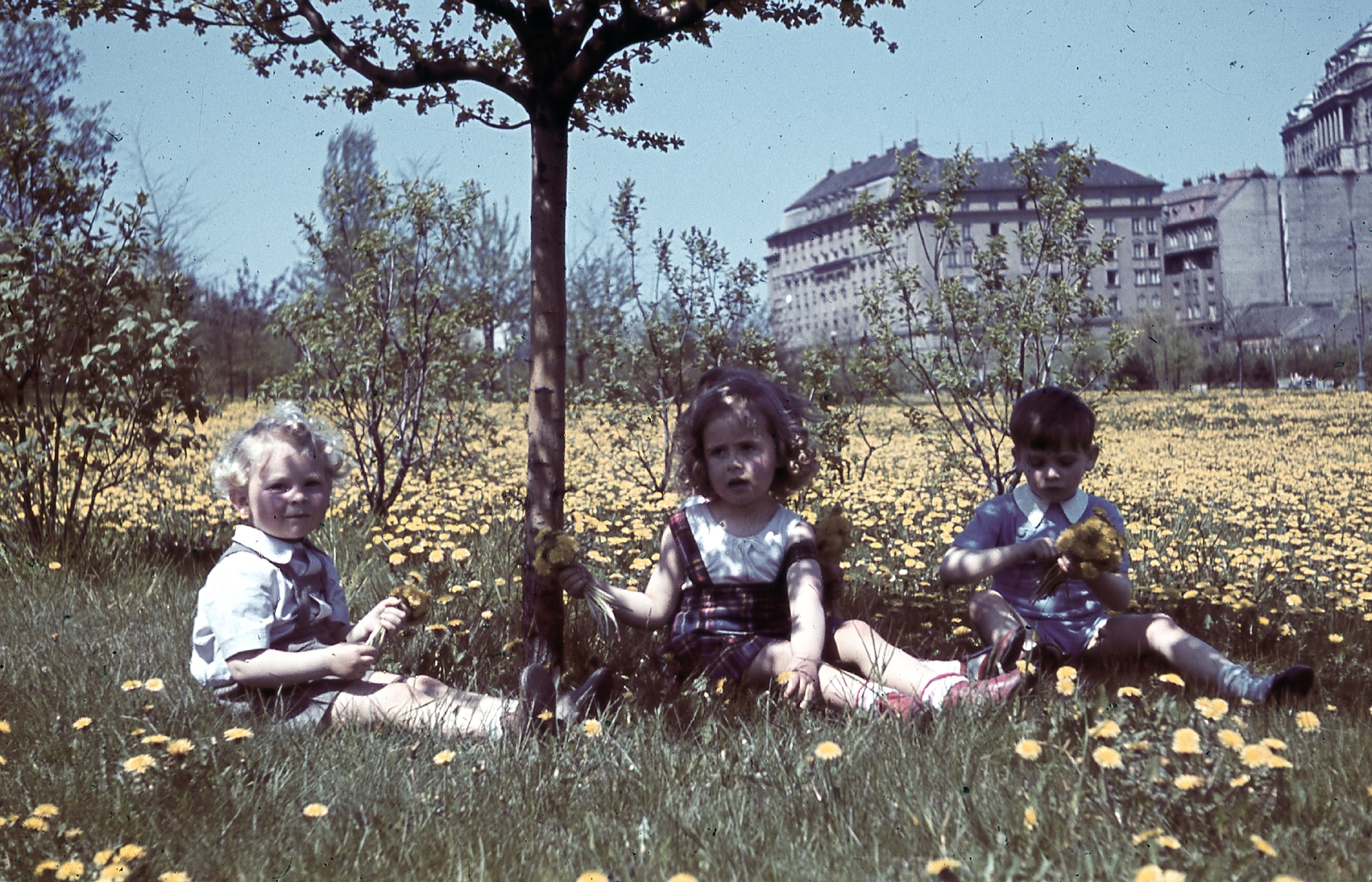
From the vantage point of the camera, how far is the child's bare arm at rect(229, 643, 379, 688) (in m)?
2.50

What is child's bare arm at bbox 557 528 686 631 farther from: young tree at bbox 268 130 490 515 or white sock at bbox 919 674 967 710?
young tree at bbox 268 130 490 515

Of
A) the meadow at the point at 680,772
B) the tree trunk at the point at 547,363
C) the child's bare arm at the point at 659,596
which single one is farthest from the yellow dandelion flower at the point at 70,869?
the child's bare arm at the point at 659,596

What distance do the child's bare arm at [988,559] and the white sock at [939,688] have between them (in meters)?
0.46

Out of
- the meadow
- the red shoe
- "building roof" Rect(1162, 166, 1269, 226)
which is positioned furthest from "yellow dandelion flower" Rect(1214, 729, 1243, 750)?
"building roof" Rect(1162, 166, 1269, 226)

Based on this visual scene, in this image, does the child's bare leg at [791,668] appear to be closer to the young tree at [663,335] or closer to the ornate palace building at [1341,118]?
the young tree at [663,335]

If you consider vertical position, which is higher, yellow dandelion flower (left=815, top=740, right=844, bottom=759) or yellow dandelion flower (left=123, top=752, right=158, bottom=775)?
yellow dandelion flower (left=123, top=752, right=158, bottom=775)

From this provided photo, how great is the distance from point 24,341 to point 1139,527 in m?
5.22

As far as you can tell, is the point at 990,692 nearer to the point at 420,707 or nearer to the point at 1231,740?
the point at 1231,740

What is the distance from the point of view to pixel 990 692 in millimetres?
2482

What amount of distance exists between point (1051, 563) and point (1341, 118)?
102664 millimetres

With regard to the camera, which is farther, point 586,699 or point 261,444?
point 261,444

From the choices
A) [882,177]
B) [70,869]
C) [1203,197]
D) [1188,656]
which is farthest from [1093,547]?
[1203,197]

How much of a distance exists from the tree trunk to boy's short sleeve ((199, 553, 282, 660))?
25.1 inches

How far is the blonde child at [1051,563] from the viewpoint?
9.89 ft
